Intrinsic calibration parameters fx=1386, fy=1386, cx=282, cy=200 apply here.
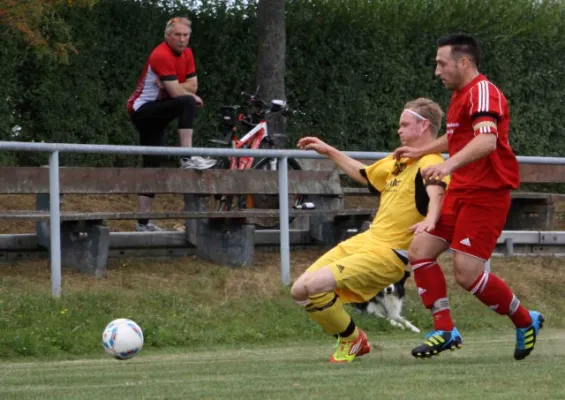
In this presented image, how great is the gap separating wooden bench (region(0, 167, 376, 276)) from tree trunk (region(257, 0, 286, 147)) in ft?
10.7

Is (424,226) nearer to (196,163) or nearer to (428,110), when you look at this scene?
(428,110)

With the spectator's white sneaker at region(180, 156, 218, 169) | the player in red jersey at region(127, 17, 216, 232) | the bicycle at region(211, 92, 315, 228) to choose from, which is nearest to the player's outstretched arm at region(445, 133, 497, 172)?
the spectator's white sneaker at region(180, 156, 218, 169)

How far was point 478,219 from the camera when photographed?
9.20 m

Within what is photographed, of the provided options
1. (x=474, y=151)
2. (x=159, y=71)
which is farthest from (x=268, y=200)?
(x=474, y=151)

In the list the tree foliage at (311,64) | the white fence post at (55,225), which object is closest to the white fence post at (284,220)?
the white fence post at (55,225)

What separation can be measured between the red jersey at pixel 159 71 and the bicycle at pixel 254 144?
107 cm

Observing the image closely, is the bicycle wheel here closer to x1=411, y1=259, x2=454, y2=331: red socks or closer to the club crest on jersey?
the club crest on jersey

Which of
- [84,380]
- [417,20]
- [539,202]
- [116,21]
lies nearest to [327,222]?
[539,202]

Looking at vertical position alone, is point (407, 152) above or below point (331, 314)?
above

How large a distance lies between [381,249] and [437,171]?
1002 mm

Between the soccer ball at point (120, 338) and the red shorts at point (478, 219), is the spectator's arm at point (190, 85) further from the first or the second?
the red shorts at point (478, 219)

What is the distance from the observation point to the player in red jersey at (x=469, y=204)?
9180 mm

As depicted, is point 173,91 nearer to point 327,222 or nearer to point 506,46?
point 327,222

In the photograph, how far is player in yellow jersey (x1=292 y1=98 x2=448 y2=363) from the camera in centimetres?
944
